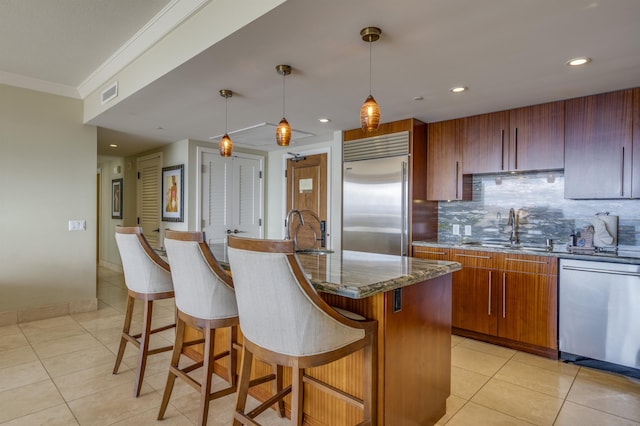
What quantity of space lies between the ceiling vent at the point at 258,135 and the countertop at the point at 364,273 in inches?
95.7

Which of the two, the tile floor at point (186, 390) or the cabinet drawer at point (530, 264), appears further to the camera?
the cabinet drawer at point (530, 264)

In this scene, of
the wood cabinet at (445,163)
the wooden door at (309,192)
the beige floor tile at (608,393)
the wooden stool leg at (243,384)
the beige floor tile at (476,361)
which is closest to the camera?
the wooden stool leg at (243,384)

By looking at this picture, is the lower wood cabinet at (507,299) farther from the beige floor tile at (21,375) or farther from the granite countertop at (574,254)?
the beige floor tile at (21,375)

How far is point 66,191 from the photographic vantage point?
4.16 meters

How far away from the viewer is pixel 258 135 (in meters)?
4.87

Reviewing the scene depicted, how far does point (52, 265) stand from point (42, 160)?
3.95 ft

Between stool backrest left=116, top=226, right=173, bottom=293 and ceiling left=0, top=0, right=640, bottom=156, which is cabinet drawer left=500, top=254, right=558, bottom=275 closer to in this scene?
ceiling left=0, top=0, right=640, bottom=156

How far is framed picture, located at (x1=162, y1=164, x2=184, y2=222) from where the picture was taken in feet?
17.6

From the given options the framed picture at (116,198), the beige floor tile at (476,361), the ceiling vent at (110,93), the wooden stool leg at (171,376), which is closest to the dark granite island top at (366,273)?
the wooden stool leg at (171,376)

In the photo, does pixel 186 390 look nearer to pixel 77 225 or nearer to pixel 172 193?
pixel 77 225

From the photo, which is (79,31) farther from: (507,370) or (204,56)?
(507,370)

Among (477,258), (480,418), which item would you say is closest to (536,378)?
(480,418)

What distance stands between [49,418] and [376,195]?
11.2 feet

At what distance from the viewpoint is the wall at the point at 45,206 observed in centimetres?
379
